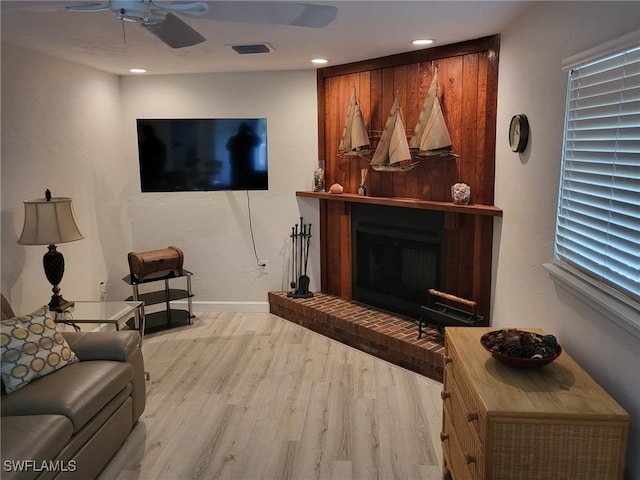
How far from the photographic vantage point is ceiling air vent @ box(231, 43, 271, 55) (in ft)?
11.9

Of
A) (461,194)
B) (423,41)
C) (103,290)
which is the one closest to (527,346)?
(461,194)

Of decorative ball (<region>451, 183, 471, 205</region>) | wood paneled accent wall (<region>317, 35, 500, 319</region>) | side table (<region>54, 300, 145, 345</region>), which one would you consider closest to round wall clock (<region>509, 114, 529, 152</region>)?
wood paneled accent wall (<region>317, 35, 500, 319</region>)

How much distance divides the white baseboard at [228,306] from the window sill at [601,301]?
3399 millimetres

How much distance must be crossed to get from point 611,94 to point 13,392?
9.57 feet

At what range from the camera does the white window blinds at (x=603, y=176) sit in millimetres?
1731

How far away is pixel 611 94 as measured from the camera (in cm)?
189

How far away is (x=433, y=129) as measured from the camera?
3.69m

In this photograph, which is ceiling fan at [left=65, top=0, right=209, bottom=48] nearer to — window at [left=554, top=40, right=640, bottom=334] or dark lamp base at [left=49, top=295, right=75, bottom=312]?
window at [left=554, top=40, right=640, bottom=334]

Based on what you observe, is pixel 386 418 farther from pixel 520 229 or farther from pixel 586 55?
pixel 586 55

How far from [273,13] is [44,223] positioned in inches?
81.6

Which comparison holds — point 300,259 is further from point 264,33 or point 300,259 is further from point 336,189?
point 264,33

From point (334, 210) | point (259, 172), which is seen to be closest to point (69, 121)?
point (259, 172)

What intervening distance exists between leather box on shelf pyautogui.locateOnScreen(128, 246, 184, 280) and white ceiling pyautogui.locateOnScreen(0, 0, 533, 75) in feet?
5.54

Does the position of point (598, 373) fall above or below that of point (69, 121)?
below
